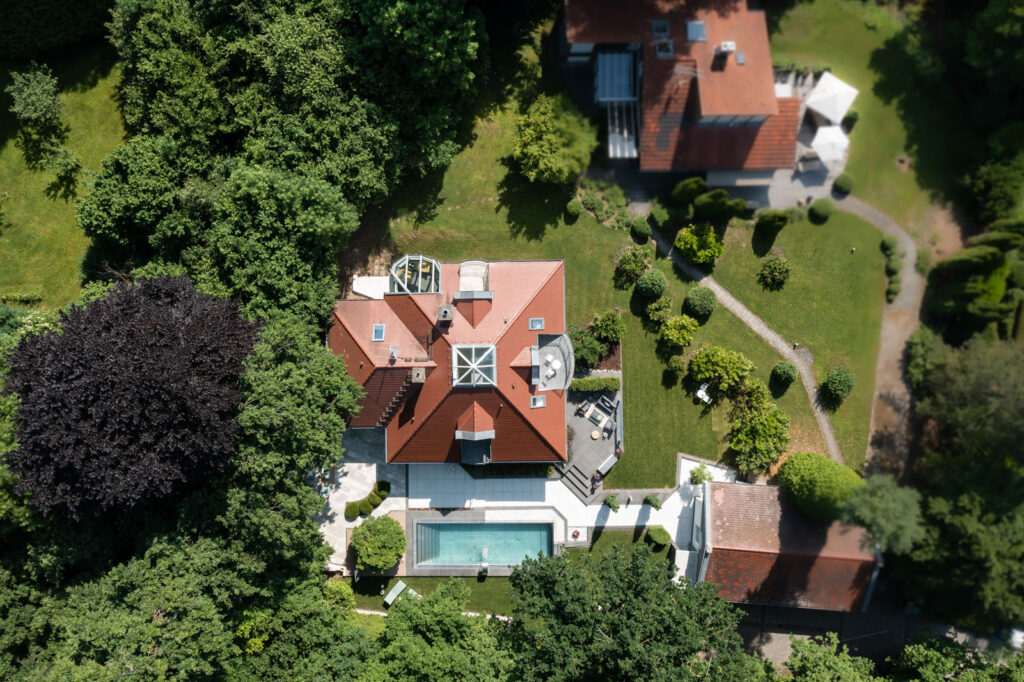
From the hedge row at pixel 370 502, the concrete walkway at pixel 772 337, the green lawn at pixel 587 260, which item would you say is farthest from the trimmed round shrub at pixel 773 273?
the hedge row at pixel 370 502

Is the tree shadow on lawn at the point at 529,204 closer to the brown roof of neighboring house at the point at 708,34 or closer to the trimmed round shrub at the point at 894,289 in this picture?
the brown roof of neighboring house at the point at 708,34

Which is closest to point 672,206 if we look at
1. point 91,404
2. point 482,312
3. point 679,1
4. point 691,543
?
point 679,1

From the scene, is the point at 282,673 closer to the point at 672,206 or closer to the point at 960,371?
the point at 672,206

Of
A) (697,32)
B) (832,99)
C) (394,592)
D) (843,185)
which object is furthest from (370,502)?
(832,99)

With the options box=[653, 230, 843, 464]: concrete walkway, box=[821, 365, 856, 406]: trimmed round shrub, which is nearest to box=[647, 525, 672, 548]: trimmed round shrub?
box=[653, 230, 843, 464]: concrete walkway

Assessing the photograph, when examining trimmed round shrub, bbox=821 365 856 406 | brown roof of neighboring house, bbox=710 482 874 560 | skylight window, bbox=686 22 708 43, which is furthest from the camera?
trimmed round shrub, bbox=821 365 856 406

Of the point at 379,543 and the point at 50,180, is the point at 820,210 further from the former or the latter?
the point at 50,180

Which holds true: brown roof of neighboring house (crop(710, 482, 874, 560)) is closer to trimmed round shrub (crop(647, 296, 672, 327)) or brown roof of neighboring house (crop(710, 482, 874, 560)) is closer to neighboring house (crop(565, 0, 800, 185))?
trimmed round shrub (crop(647, 296, 672, 327))
